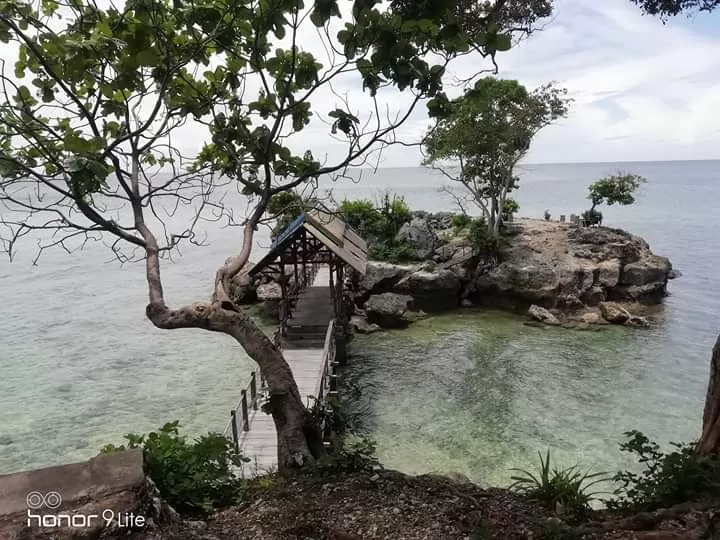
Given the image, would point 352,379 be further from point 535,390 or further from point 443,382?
point 535,390

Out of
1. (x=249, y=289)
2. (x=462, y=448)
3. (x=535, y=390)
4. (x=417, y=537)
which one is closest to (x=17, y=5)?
(x=417, y=537)

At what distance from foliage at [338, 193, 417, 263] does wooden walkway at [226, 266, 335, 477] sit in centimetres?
511

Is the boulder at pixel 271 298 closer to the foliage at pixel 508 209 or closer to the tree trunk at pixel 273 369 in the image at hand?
the foliage at pixel 508 209

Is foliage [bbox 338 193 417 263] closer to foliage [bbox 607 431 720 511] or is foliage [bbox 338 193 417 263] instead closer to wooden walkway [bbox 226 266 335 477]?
wooden walkway [bbox 226 266 335 477]

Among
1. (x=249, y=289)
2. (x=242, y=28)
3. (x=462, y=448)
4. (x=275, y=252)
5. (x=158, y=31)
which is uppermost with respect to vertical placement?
(x=242, y=28)

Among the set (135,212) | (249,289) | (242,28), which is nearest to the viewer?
(242,28)

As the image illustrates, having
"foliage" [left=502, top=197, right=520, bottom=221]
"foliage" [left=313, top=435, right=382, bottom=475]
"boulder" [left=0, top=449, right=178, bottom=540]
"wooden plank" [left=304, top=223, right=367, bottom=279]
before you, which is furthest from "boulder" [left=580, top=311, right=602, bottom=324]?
"boulder" [left=0, top=449, right=178, bottom=540]

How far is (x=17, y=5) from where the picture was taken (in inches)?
140

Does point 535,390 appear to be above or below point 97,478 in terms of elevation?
below

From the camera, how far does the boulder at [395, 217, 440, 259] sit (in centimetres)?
2680

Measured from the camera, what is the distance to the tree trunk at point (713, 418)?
485cm

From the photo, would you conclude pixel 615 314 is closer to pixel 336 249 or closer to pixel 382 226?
pixel 382 226

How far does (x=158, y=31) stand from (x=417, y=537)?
3867mm

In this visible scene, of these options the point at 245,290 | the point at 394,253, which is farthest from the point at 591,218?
the point at 245,290
